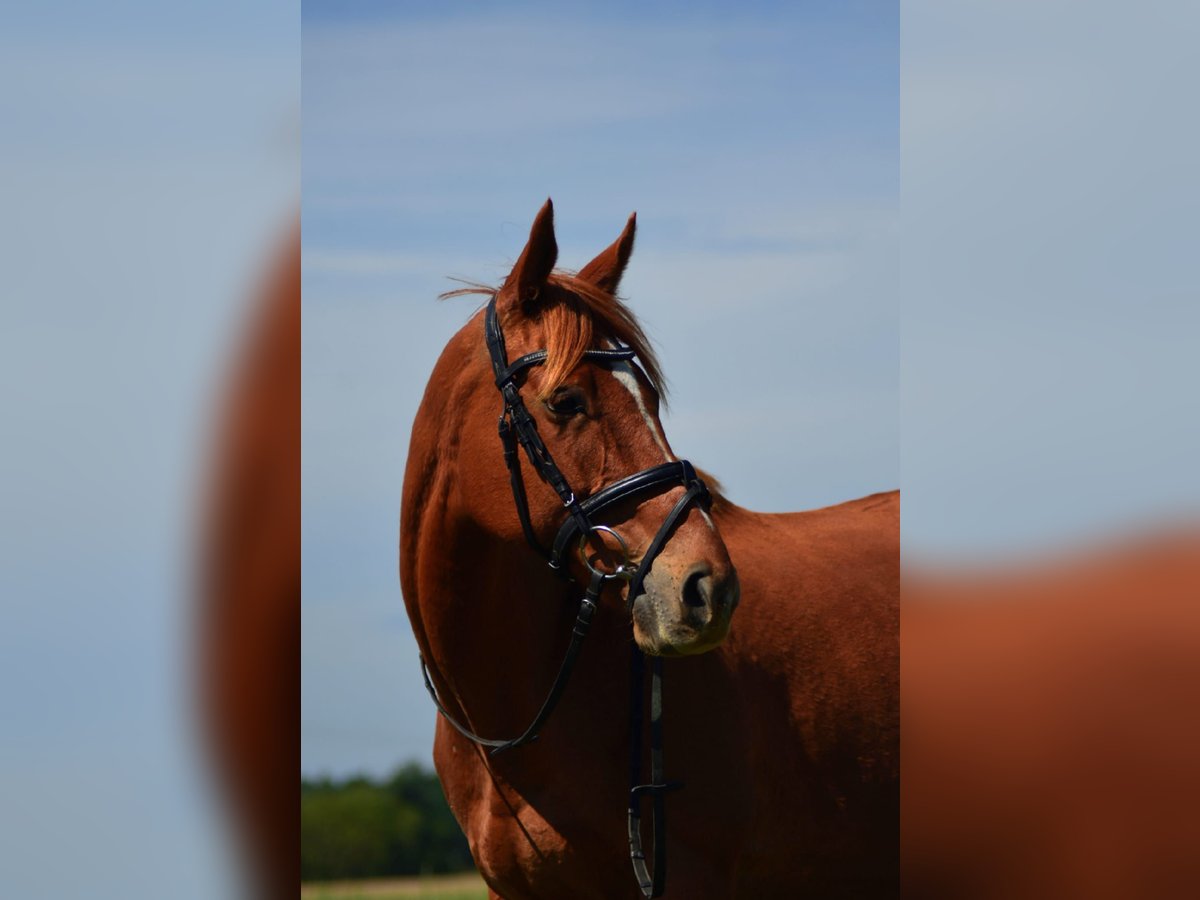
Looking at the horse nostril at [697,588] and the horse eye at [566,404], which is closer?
the horse nostril at [697,588]

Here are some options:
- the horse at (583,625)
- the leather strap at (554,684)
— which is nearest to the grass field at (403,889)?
the horse at (583,625)

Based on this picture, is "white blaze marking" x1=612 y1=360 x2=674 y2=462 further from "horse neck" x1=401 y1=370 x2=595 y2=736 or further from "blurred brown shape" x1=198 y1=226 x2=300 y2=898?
"blurred brown shape" x1=198 y1=226 x2=300 y2=898

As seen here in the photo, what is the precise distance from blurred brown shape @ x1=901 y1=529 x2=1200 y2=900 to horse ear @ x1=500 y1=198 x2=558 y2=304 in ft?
4.88

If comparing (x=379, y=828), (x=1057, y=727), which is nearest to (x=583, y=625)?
(x=379, y=828)

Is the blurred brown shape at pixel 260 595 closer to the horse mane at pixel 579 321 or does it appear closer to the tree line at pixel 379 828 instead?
the tree line at pixel 379 828

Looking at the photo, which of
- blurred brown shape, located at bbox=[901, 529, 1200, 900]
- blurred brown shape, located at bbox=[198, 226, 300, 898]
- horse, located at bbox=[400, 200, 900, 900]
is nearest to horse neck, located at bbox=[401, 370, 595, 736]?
horse, located at bbox=[400, 200, 900, 900]

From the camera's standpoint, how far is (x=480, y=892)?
3.89m

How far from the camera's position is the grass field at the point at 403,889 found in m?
2.95

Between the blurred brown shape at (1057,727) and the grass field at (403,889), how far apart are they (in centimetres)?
150

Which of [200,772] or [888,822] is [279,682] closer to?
[200,772]

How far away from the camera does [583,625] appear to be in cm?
312

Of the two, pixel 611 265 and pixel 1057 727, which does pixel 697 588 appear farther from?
pixel 1057 727

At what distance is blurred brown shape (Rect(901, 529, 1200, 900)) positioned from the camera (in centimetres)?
168

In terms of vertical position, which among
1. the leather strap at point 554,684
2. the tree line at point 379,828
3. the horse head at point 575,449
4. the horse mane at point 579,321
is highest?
the horse mane at point 579,321
